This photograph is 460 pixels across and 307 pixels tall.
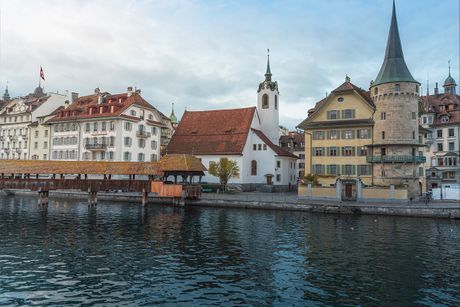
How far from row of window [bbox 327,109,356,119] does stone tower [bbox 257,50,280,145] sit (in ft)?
58.4

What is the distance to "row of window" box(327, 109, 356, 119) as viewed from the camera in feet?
174

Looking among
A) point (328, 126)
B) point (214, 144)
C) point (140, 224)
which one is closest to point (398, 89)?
point (328, 126)

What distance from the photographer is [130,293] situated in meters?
15.2

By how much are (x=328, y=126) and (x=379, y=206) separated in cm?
1645

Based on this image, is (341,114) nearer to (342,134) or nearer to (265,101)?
(342,134)

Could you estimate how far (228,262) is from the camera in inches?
806

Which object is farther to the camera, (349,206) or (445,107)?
(445,107)

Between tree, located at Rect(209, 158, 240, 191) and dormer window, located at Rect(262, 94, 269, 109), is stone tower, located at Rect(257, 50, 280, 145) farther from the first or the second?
tree, located at Rect(209, 158, 240, 191)

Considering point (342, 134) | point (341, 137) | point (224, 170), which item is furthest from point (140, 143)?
point (342, 134)

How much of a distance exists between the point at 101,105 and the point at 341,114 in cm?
4138

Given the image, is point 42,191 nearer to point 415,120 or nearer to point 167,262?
point 167,262

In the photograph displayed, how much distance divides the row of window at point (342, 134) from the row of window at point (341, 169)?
157 inches

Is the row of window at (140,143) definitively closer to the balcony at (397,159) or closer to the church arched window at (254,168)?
the church arched window at (254,168)

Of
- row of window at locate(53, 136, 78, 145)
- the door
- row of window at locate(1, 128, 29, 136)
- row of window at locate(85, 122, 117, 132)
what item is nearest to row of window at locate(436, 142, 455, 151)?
the door
